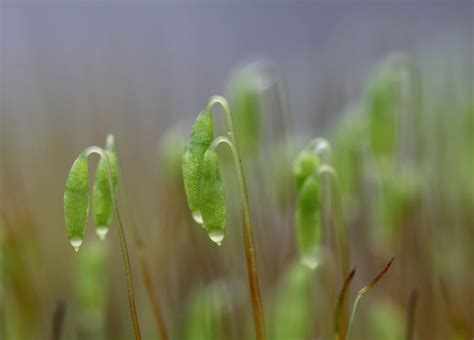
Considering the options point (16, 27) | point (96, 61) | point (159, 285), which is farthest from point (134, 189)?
point (16, 27)

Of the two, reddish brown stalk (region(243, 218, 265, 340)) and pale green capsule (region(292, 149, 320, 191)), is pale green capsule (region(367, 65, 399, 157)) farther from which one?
reddish brown stalk (region(243, 218, 265, 340))

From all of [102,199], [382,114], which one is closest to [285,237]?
[382,114]

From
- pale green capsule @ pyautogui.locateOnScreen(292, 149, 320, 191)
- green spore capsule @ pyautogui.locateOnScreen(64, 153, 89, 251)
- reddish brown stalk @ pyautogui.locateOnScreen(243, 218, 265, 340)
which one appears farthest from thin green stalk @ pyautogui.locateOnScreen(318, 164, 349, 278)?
green spore capsule @ pyautogui.locateOnScreen(64, 153, 89, 251)

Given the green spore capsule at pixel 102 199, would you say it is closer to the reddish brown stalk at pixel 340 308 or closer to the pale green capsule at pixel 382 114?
the reddish brown stalk at pixel 340 308

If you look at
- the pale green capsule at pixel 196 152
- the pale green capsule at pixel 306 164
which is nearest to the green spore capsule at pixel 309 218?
the pale green capsule at pixel 306 164

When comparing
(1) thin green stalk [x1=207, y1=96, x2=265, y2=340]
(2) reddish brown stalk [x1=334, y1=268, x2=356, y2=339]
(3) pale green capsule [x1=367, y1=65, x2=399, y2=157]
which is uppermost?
(3) pale green capsule [x1=367, y1=65, x2=399, y2=157]

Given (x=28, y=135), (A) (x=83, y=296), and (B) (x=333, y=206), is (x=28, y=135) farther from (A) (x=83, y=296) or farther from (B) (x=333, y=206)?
(B) (x=333, y=206)
